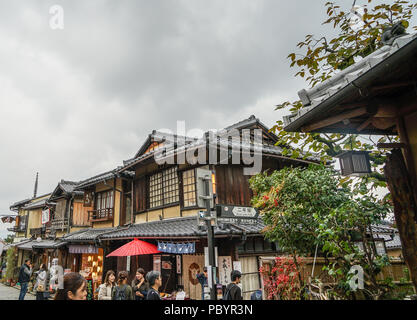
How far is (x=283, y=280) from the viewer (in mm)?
7430

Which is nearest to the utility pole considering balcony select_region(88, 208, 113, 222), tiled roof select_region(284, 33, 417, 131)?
tiled roof select_region(284, 33, 417, 131)

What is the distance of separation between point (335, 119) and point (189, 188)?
9676 millimetres

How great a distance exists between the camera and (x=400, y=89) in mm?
3871

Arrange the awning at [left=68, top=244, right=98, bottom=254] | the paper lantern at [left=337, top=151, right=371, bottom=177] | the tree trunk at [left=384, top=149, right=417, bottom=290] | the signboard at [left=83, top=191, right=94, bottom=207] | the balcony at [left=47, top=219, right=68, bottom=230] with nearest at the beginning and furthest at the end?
the tree trunk at [left=384, top=149, right=417, bottom=290]
the paper lantern at [left=337, top=151, right=371, bottom=177]
the awning at [left=68, top=244, right=98, bottom=254]
the signboard at [left=83, top=191, right=94, bottom=207]
the balcony at [left=47, top=219, right=68, bottom=230]

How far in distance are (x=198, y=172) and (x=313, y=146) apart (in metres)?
2.87

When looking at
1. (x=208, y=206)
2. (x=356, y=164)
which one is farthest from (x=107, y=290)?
(x=356, y=164)

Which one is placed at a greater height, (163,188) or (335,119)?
(163,188)

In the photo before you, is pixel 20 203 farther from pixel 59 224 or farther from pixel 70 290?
pixel 70 290

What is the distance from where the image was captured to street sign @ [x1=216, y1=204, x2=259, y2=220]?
22.3 feet

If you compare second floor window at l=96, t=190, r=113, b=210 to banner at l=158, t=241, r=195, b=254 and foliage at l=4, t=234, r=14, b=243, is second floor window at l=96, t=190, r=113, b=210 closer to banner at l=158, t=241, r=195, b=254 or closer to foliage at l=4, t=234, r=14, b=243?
banner at l=158, t=241, r=195, b=254

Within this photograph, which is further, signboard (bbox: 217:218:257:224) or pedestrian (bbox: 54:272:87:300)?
signboard (bbox: 217:218:257:224)

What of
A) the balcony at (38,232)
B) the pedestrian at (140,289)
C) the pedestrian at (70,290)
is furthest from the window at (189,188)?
the balcony at (38,232)

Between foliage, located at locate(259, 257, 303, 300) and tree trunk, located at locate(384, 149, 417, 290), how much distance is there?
364 cm
